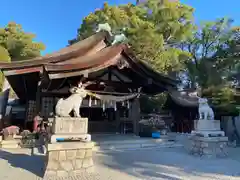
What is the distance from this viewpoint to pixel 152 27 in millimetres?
17219

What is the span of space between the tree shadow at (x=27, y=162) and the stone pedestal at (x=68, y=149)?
43cm

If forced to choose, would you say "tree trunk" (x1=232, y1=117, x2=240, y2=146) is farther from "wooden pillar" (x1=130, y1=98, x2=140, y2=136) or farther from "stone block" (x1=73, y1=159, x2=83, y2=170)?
"stone block" (x1=73, y1=159, x2=83, y2=170)

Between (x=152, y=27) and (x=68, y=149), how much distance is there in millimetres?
14999

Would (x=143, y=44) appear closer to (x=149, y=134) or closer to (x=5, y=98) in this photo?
(x=149, y=134)

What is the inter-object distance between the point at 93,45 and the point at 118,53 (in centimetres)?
280

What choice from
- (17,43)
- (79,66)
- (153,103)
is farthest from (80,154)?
(17,43)

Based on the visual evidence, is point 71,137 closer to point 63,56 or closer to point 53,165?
point 53,165

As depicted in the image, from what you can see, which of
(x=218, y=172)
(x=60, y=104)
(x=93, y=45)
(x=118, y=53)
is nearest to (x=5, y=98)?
(x=93, y=45)

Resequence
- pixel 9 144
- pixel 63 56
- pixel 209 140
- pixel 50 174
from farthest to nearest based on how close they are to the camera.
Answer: pixel 63 56 < pixel 9 144 < pixel 209 140 < pixel 50 174

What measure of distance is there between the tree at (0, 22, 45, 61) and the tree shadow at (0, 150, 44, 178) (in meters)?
18.6

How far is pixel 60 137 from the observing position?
14.8ft

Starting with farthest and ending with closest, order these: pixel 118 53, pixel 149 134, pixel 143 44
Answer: pixel 143 44 → pixel 149 134 → pixel 118 53

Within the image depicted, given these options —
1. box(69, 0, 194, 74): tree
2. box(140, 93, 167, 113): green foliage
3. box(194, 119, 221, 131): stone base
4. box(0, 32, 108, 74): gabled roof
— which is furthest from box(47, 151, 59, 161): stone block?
box(140, 93, 167, 113): green foliage

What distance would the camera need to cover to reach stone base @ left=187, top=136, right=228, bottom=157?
22.0 ft
